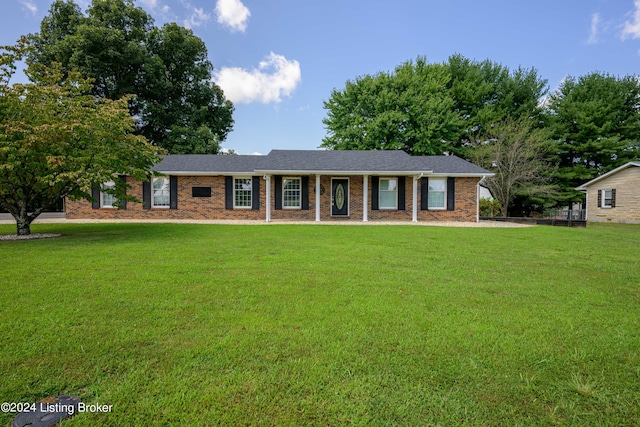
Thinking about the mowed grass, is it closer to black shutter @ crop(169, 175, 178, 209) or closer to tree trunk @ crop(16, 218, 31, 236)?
tree trunk @ crop(16, 218, 31, 236)

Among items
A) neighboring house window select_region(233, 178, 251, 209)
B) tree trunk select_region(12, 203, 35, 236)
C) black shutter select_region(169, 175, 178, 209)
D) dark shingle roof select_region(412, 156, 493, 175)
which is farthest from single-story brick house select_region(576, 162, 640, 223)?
tree trunk select_region(12, 203, 35, 236)

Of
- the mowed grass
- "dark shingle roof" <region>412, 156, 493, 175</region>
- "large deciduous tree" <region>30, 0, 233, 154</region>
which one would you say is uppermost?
"large deciduous tree" <region>30, 0, 233, 154</region>

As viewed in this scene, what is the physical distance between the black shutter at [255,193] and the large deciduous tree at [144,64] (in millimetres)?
11958

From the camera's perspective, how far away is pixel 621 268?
5.36 meters

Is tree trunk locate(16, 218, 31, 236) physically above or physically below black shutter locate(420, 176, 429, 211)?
below

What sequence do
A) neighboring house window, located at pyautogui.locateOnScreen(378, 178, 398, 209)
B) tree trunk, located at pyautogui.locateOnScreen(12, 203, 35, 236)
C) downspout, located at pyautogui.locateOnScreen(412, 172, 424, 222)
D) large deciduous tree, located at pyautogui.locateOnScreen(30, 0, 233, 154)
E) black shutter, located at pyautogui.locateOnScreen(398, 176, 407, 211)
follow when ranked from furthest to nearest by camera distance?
large deciduous tree, located at pyautogui.locateOnScreen(30, 0, 233, 154) < neighboring house window, located at pyautogui.locateOnScreen(378, 178, 398, 209) < black shutter, located at pyautogui.locateOnScreen(398, 176, 407, 211) < downspout, located at pyautogui.locateOnScreen(412, 172, 424, 222) < tree trunk, located at pyautogui.locateOnScreen(12, 203, 35, 236)

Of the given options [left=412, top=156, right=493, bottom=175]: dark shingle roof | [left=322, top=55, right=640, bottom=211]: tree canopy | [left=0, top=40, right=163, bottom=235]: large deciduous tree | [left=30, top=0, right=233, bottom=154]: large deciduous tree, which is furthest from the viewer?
[left=322, top=55, right=640, bottom=211]: tree canopy

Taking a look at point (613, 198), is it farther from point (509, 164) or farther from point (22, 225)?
point (22, 225)

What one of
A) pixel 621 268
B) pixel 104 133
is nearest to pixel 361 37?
pixel 104 133

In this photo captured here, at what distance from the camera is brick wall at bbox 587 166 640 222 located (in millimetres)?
18953

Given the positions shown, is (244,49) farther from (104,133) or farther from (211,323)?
(211,323)

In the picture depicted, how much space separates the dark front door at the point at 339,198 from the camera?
1584 cm

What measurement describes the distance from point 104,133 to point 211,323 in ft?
26.9

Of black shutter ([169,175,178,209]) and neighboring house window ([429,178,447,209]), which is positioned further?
black shutter ([169,175,178,209])
